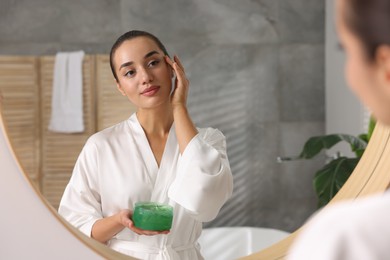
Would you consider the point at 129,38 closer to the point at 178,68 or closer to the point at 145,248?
the point at 178,68

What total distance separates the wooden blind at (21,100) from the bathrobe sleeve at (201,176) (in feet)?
0.63

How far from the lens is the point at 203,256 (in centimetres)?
90

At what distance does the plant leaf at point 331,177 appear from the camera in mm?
887

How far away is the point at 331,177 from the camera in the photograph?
0.89m

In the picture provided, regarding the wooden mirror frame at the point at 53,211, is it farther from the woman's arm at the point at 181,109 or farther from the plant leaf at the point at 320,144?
the woman's arm at the point at 181,109

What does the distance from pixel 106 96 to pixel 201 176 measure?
0.17 m

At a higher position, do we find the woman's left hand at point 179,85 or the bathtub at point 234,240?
the woman's left hand at point 179,85

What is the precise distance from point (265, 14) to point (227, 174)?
8.5 inches

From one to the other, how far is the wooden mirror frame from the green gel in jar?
55mm

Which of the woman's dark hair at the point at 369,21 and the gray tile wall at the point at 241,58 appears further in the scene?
the gray tile wall at the point at 241,58

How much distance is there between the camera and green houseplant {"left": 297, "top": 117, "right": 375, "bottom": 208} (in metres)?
0.88

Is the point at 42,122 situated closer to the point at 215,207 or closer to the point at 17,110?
the point at 17,110

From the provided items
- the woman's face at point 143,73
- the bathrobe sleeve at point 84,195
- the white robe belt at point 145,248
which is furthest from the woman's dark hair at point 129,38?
the white robe belt at point 145,248

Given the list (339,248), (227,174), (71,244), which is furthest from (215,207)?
(339,248)
